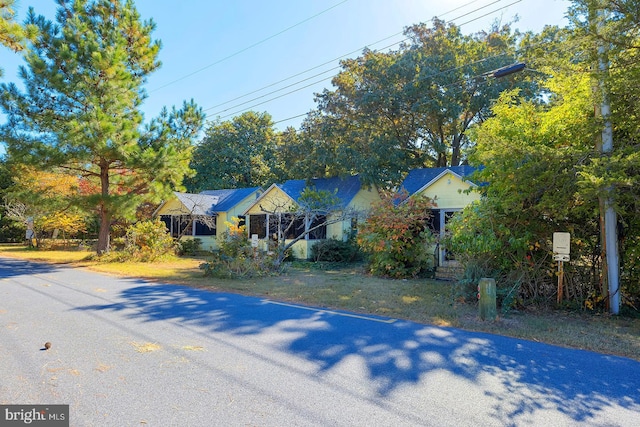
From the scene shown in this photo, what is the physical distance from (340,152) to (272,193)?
4.13 metres

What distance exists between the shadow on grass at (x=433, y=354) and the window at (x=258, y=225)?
1208cm

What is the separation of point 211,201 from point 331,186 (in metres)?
8.14

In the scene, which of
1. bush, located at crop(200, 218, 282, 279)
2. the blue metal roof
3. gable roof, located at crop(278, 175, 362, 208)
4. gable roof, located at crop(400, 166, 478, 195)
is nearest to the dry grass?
bush, located at crop(200, 218, 282, 279)

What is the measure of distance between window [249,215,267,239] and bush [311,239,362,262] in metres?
3.63

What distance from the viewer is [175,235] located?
23812 mm

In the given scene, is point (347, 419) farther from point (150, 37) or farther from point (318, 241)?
point (150, 37)

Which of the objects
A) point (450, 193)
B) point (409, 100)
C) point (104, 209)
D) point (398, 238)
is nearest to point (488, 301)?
point (398, 238)

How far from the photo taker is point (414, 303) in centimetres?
827

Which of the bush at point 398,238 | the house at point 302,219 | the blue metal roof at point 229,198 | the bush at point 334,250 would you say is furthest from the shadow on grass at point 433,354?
the blue metal roof at point 229,198

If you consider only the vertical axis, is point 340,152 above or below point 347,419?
above

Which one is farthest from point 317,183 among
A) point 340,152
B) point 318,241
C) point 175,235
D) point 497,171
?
point 497,171

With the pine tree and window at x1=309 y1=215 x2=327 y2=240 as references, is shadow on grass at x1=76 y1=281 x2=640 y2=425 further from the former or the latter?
window at x1=309 y1=215 x2=327 y2=240

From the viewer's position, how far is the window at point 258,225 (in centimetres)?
1983

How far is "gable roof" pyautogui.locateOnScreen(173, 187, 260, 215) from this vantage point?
73.1ft
